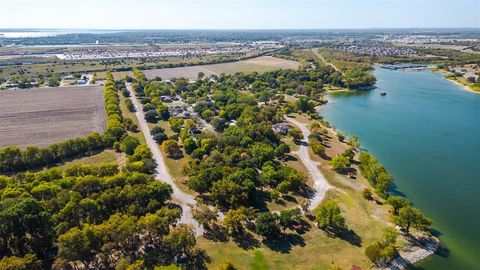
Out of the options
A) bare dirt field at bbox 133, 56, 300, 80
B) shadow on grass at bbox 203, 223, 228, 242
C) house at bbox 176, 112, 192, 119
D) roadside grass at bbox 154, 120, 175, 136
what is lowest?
shadow on grass at bbox 203, 223, 228, 242

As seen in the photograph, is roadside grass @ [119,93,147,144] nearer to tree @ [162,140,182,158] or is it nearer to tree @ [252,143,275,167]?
tree @ [162,140,182,158]

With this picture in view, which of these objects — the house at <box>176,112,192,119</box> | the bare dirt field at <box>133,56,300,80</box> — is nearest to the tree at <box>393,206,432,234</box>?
the house at <box>176,112,192,119</box>

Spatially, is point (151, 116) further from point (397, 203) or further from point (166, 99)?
point (397, 203)

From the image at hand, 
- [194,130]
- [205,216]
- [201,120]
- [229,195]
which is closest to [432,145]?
[229,195]

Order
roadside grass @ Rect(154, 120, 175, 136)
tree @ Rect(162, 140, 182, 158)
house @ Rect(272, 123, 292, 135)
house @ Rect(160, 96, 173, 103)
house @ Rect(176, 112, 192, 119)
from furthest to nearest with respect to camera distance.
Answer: house @ Rect(160, 96, 173, 103) → house @ Rect(176, 112, 192, 119) → roadside grass @ Rect(154, 120, 175, 136) → house @ Rect(272, 123, 292, 135) → tree @ Rect(162, 140, 182, 158)

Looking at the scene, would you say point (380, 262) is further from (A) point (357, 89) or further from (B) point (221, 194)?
(A) point (357, 89)

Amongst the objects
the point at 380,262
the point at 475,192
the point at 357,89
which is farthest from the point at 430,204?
the point at 357,89

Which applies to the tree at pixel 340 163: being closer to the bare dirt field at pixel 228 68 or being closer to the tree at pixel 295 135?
the tree at pixel 295 135
